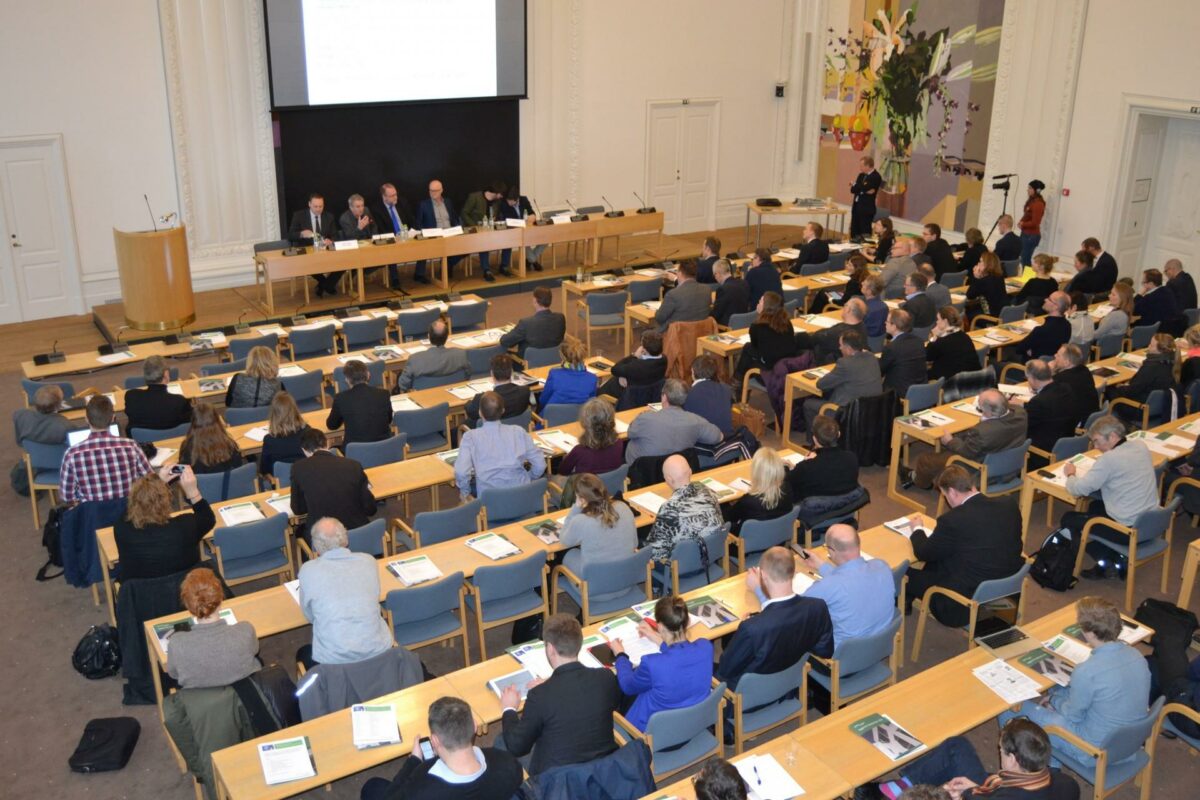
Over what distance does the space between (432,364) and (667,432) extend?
9.04ft

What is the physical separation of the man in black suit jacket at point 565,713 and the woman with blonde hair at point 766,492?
2426 millimetres

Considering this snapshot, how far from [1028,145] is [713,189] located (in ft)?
17.5

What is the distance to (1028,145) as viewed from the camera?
15.6 meters

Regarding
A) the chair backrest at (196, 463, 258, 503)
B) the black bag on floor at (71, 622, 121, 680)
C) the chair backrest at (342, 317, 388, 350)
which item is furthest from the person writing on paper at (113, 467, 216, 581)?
the chair backrest at (342, 317, 388, 350)

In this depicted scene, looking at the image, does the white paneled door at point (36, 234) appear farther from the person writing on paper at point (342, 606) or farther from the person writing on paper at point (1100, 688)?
the person writing on paper at point (1100, 688)

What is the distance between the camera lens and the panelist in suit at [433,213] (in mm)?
15273

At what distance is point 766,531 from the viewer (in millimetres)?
7078

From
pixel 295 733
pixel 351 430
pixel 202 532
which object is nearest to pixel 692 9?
pixel 351 430

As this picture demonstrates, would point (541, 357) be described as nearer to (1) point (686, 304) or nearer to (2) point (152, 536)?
(1) point (686, 304)

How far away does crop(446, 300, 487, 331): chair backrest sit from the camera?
39.7 feet

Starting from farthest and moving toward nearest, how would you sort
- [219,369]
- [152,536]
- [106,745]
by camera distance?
[219,369] < [152,536] < [106,745]

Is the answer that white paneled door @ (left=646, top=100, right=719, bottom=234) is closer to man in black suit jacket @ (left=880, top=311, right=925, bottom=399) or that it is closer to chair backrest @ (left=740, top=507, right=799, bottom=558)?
man in black suit jacket @ (left=880, top=311, right=925, bottom=399)

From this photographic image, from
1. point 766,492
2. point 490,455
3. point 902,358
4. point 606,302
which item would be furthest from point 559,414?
point 606,302

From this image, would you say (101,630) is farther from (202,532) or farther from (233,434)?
(233,434)
